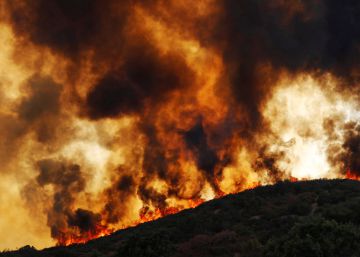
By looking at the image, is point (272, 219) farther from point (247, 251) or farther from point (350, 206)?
point (247, 251)

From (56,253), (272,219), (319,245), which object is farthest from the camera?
(56,253)

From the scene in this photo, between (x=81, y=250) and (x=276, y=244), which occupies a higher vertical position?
(x=81, y=250)

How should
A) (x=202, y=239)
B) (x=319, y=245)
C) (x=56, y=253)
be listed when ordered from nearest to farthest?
(x=319, y=245) < (x=202, y=239) < (x=56, y=253)

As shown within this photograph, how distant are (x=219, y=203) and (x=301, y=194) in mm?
10192

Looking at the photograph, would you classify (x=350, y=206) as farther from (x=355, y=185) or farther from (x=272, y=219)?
(x=355, y=185)

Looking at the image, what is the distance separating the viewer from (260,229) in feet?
141

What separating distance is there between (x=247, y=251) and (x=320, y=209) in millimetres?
13512

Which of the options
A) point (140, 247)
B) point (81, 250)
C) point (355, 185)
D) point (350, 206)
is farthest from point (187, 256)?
point (355, 185)

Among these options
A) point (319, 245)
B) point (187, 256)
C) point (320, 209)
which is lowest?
point (319, 245)

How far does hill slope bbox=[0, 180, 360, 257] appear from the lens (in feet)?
100

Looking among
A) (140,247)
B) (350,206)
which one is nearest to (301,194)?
(350,206)

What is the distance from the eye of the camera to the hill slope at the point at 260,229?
30.5 metres

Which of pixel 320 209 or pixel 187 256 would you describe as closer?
pixel 187 256

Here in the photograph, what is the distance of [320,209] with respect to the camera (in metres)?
44.9
